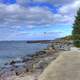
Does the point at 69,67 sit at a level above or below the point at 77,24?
below

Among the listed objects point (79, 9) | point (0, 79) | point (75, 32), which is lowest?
point (0, 79)

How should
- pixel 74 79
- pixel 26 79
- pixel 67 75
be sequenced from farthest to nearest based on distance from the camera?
pixel 26 79 < pixel 67 75 < pixel 74 79

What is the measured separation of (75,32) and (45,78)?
130ft

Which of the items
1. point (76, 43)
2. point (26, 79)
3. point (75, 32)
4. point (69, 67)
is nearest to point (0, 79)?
point (26, 79)

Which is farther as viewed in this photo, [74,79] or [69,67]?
[69,67]

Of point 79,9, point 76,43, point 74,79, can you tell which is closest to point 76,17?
point 79,9

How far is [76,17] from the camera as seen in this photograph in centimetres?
5694

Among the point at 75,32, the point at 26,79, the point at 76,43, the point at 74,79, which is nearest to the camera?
the point at 74,79

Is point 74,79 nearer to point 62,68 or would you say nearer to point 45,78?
point 45,78

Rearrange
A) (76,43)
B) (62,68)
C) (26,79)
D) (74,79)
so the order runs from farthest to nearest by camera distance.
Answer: (76,43) → (62,68) → (26,79) → (74,79)

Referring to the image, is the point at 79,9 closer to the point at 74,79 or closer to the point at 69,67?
the point at 69,67

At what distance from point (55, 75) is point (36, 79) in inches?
42.6

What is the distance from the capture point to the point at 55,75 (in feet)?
52.2

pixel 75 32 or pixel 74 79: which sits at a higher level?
pixel 75 32
